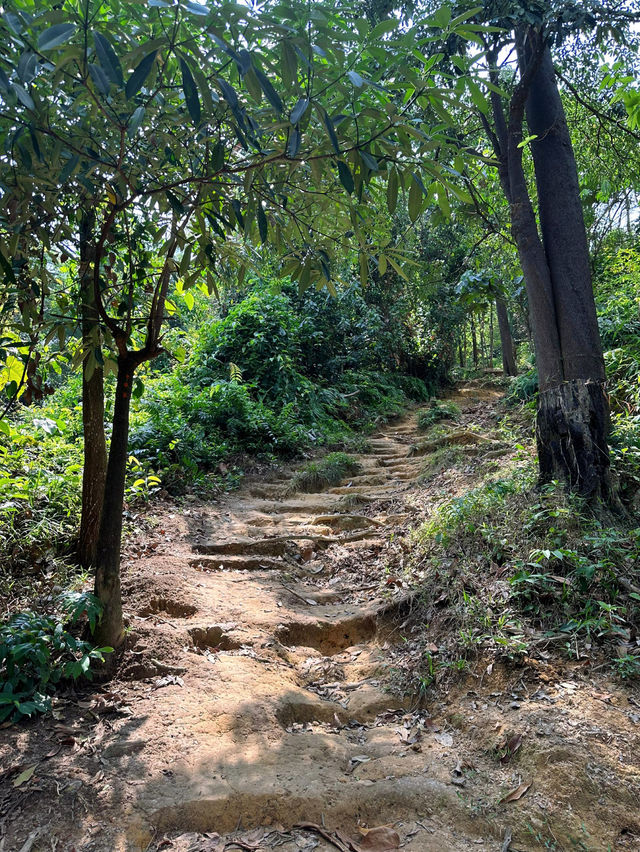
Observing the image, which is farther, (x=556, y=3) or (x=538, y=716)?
(x=556, y=3)

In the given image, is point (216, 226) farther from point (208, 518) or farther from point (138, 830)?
point (208, 518)

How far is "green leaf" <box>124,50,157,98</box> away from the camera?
1294 millimetres

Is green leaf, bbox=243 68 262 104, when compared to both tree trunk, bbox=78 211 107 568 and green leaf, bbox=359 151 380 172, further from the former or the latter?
tree trunk, bbox=78 211 107 568

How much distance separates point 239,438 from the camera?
279 inches

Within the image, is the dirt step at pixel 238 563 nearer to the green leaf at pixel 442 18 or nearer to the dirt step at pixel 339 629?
the dirt step at pixel 339 629

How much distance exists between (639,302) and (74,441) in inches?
222

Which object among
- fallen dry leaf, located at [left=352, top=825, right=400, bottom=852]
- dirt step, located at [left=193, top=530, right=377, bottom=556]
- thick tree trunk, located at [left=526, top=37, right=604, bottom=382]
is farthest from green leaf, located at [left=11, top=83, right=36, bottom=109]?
dirt step, located at [left=193, top=530, right=377, bottom=556]

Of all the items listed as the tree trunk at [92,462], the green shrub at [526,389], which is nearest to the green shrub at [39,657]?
the tree trunk at [92,462]

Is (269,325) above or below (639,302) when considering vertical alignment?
above

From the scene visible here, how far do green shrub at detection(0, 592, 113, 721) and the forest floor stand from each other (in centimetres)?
10

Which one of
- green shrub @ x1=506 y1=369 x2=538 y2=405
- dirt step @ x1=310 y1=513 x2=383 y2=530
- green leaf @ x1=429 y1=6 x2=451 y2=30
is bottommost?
dirt step @ x1=310 y1=513 x2=383 y2=530

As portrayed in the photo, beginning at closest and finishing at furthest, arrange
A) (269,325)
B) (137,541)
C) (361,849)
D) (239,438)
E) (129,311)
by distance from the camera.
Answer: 1. (361,849)
2. (129,311)
3. (137,541)
4. (239,438)
5. (269,325)

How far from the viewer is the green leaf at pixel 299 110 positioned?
55.2 inches

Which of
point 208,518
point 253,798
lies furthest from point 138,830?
point 208,518
